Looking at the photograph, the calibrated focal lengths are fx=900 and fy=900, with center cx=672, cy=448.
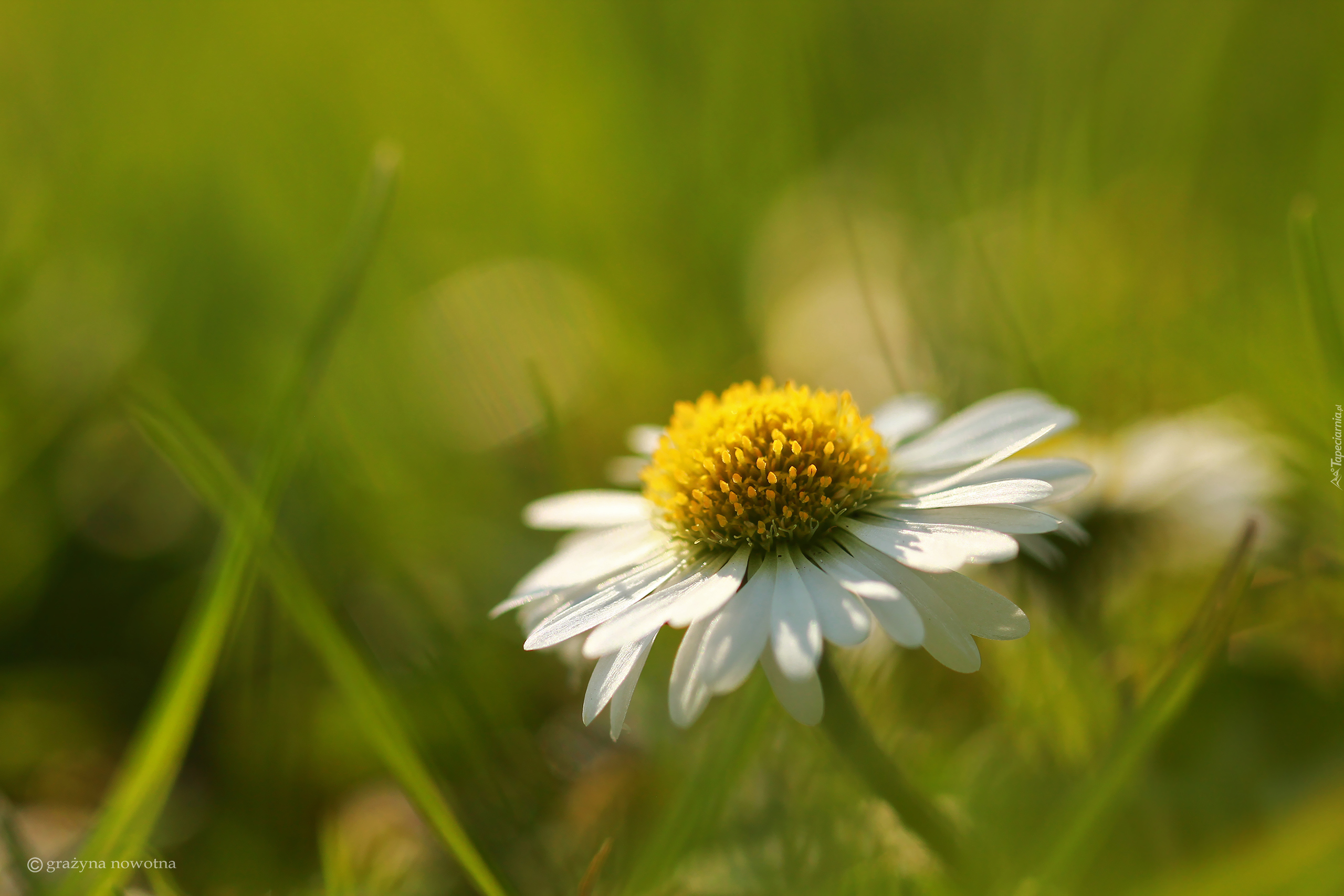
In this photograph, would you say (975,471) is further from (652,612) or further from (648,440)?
(648,440)

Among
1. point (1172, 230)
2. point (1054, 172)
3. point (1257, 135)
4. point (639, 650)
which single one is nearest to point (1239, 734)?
point (639, 650)

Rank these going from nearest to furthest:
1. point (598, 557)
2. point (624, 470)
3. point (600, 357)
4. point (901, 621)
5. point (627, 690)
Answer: point (901, 621) < point (627, 690) < point (598, 557) < point (624, 470) < point (600, 357)

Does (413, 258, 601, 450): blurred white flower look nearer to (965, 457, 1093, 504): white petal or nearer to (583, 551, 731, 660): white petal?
(583, 551, 731, 660): white petal

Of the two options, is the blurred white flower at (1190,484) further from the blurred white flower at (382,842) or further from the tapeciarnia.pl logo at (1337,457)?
the blurred white flower at (382,842)

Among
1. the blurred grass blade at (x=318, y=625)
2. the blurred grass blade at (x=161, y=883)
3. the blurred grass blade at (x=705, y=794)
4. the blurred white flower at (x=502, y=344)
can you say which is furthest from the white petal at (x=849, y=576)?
the blurred white flower at (x=502, y=344)

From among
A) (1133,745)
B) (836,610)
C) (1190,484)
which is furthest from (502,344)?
(1133,745)
